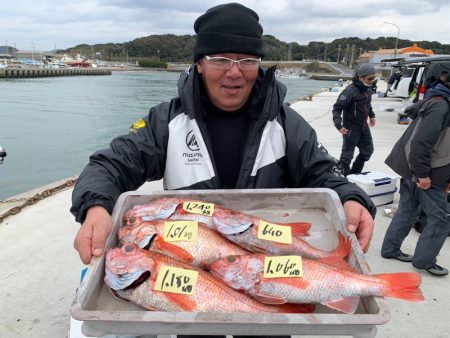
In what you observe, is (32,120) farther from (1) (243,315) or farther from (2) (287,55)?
(2) (287,55)

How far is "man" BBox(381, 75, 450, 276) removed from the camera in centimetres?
379

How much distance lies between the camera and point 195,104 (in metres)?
2.20

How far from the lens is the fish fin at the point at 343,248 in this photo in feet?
5.67

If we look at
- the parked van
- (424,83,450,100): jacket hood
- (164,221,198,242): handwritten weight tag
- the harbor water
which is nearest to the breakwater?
the harbor water

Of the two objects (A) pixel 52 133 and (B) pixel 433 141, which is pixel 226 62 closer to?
(B) pixel 433 141

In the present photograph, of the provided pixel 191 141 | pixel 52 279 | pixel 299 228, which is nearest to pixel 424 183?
pixel 299 228

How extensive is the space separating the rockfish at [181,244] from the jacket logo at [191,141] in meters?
0.54

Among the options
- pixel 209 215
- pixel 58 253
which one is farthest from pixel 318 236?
pixel 58 253

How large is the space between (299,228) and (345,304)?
524 millimetres

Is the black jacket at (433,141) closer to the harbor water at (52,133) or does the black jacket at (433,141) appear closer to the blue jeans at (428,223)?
the blue jeans at (428,223)

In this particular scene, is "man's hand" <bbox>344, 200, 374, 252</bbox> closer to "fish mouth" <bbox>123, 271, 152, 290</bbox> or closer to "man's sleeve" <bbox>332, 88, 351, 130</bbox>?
"fish mouth" <bbox>123, 271, 152, 290</bbox>

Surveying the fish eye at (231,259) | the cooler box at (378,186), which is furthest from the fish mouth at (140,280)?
the cooler box at (378,186)

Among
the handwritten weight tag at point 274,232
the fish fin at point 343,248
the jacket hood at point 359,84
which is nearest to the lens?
the fish fin at point 343,248

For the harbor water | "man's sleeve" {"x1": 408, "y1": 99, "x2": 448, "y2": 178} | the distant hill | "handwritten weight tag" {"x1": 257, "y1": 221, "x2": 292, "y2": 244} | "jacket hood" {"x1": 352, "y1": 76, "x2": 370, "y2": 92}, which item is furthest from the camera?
the distant hill
